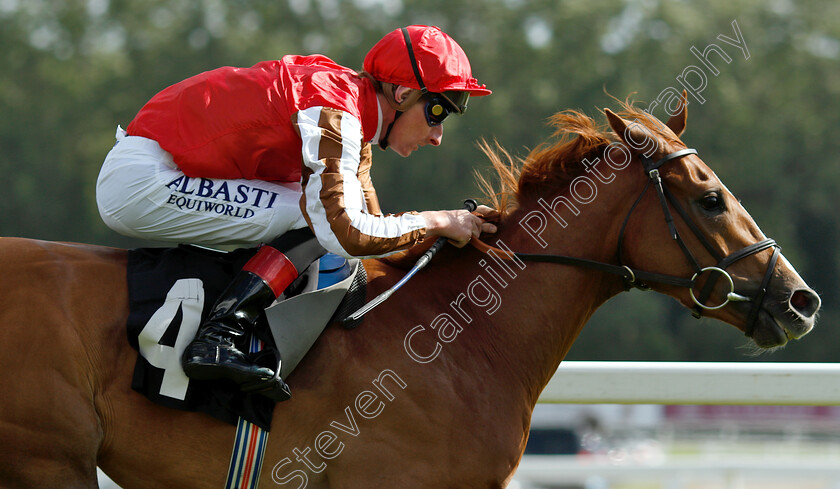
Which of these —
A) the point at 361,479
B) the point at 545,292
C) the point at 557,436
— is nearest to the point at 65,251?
the point at 361,479

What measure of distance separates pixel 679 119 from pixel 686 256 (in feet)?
2.00

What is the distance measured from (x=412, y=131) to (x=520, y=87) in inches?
1104

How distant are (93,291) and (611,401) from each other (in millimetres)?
2418

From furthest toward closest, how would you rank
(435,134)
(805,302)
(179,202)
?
1. (435,134)
2. (805,302)
3. (179,202)

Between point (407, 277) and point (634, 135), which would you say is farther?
point (634, 135)

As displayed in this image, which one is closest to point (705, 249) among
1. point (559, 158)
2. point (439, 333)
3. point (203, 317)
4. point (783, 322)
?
point (783, 322)

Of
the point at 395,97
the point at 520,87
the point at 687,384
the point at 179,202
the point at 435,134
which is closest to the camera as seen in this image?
the point at 179,202

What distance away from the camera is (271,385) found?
2654 mm

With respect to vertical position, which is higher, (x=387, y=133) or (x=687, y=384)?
(x=387, y=133)

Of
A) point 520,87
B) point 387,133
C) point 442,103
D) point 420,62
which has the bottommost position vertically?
point 520,87

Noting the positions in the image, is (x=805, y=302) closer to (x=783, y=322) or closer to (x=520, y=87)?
(x=783, y=322)

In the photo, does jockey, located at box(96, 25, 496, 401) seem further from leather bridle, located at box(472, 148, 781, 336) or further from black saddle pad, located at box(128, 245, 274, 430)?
leather bridle, located at box(472, 148, 781, 336)

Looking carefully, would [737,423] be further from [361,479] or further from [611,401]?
[361,479]

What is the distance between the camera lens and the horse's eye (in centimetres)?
301
